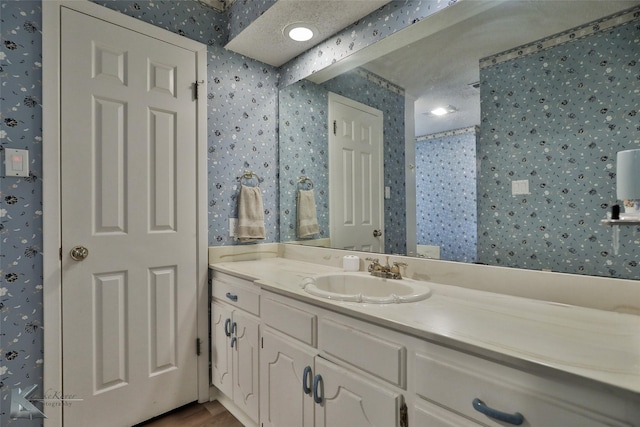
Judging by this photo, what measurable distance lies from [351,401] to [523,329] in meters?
0.56

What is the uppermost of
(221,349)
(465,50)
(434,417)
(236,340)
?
(465,50)

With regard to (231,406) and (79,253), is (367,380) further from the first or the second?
(79,253)

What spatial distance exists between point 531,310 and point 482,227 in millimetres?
398

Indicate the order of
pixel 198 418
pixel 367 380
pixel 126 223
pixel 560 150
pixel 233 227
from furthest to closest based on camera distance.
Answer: pixel 233 227
pixel 198 418
pixel 126 223
pixel 560 150
pixel 367 380

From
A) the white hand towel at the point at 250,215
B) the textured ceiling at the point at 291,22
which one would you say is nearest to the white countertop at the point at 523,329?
the white hand towel at the point at 250,215

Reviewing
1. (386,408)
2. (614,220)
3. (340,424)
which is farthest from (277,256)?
(614,220)

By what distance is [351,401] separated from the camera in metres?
1.00

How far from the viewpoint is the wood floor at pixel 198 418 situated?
1628 millimetres

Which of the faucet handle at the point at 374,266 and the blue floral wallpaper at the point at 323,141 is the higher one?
the blue floral wallpaper at the point at 323,141

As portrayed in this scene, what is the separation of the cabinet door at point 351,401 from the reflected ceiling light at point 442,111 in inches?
45.4

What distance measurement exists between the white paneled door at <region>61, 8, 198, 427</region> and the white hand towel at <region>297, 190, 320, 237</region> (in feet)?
2.23

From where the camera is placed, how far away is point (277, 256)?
2131 millimetres

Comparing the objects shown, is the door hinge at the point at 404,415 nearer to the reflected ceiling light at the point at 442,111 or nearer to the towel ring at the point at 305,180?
the reflected ceiling light at the point at 442,111

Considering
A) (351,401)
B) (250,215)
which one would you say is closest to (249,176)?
(250,215)
